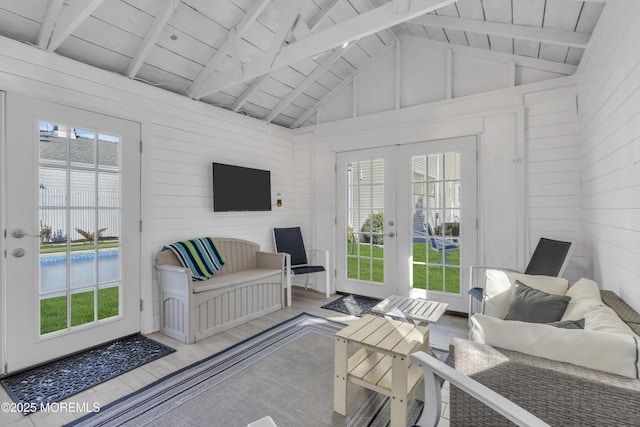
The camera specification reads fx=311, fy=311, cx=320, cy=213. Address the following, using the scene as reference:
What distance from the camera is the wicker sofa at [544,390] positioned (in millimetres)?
958

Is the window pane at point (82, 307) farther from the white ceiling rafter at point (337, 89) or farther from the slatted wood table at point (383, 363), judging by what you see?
the white ceiling rafter at point (337, 89)

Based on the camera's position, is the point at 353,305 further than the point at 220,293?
Yes

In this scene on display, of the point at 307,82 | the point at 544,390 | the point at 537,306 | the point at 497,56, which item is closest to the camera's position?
the point at 544,390

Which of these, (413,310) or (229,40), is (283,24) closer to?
(229,40)

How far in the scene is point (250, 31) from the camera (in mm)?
3109

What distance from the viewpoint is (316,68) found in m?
4.00

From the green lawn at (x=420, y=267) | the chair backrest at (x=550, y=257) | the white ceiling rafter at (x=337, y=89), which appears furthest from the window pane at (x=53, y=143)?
the chair backrest at (x=550, y=257)

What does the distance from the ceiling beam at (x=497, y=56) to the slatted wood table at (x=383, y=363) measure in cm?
296

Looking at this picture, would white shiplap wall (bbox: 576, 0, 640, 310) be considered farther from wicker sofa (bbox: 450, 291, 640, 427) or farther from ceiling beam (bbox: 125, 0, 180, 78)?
ceiling beam (bbox: 125, 0, 180, 78)

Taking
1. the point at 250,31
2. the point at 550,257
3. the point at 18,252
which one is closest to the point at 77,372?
the point at 18,252

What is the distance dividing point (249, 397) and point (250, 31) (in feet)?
10.6

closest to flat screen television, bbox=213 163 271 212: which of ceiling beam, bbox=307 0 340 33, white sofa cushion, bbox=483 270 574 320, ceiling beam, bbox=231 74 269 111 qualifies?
ceiling beam, bbox=231 74 269 111

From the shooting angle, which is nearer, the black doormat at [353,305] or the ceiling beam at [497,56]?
the ceiling beam at [497,56]

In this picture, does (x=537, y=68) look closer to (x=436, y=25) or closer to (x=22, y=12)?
(x=436, y=25)
